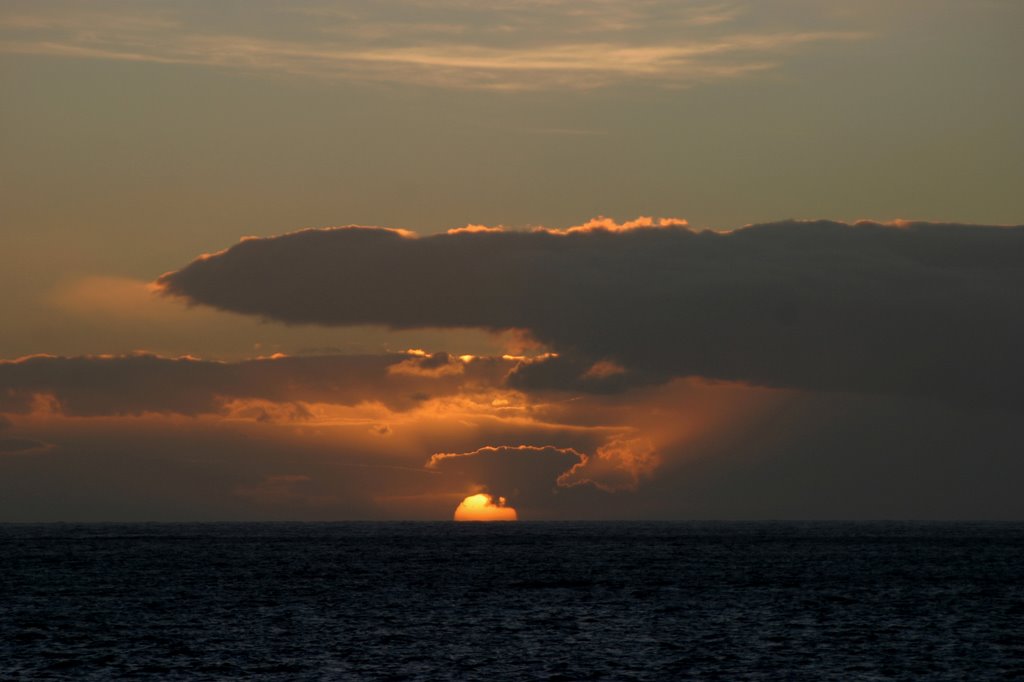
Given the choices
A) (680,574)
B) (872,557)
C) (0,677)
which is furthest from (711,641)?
(872,557)

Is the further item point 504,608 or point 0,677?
point 504,608

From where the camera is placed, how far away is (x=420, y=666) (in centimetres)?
6556

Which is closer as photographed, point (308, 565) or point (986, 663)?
point (986, 663)

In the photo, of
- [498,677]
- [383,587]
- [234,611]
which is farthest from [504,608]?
[498,677]

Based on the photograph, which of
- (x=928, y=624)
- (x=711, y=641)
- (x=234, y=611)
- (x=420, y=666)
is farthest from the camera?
(x=234, y=611)

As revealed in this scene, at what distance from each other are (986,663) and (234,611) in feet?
174

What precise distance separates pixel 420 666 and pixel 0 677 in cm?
1976

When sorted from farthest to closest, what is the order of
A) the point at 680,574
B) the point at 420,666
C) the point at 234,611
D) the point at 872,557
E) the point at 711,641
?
the point at 872,557
the point at 680,574
the point at 234,611
the point at 711,641
the point at 420,666

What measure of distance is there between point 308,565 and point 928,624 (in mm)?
95680

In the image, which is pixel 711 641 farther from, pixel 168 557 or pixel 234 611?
pixel 168 557

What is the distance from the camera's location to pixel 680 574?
476 feet

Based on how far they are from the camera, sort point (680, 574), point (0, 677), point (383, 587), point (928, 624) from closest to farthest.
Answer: point (0, 677), point (928, 624), point (383, 587), point (680, 574)

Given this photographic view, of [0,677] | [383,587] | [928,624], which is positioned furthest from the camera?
[383,587]

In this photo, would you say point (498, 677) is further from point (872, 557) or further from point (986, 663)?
point (872, 557)
